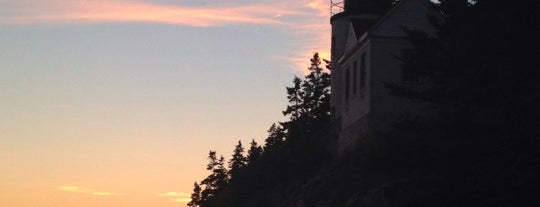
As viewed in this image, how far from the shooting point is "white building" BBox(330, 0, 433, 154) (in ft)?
150

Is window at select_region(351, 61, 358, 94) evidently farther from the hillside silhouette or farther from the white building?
the hillside silhouette

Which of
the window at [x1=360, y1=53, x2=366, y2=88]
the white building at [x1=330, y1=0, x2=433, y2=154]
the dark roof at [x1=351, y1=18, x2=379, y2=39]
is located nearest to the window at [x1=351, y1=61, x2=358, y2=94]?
the white building at [x1=330, y1=0, x2=433, y2=154]

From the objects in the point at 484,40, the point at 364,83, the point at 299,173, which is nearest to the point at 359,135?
the point at 364,83

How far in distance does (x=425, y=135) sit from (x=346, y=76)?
61.4 feet

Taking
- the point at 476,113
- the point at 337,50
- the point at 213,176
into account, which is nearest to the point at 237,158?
the point at 213,176

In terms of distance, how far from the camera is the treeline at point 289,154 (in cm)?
5400

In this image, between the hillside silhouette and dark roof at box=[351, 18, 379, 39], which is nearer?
the hillside silhouette

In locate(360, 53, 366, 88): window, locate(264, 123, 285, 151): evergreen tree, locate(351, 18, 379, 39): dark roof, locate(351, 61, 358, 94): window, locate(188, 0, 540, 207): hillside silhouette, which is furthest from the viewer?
locate(264, 123, 285, 151): evergreen tree

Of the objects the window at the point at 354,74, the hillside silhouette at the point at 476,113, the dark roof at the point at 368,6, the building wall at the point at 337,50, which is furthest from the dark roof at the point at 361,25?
the hillside silhouette at the point at 476,113

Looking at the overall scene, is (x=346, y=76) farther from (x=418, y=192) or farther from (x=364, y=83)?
(x=418, y=192)

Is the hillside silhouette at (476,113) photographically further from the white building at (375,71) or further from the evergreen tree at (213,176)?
the evergreen tree at (213,176)

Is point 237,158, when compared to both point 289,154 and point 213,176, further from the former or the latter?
point 289,154

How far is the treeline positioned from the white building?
3.19m

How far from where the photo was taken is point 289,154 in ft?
181
